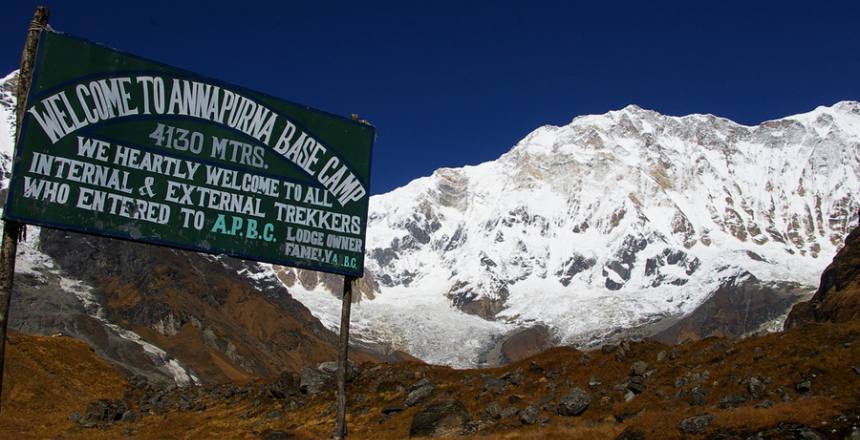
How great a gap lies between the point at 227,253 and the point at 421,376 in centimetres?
3234

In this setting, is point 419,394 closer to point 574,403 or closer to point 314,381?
point 314,381

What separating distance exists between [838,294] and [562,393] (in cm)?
7590

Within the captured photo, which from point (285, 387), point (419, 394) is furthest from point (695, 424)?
point (285, 387)

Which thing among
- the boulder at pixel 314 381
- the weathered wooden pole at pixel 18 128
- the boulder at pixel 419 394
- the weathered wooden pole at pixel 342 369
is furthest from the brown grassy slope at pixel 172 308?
the weathered wooden pole at pixel 18 128

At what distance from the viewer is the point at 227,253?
15094mm

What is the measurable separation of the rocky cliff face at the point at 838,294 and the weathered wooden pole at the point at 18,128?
292 feet

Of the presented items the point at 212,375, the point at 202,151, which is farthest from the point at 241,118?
the point at 212,375

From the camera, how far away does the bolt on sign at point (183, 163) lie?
43.6ft

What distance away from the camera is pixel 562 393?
117 feet

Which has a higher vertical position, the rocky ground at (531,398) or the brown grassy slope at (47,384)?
the rocky ground at (531,398)

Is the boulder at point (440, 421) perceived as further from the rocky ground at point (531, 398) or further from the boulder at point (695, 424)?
the boulder at point (695, 424)

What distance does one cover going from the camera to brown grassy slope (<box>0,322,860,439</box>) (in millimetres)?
21484

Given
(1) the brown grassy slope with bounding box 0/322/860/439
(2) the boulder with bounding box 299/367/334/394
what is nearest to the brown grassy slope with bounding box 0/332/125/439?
(1) the brown grassy slope with bounding box 0/322/860/439

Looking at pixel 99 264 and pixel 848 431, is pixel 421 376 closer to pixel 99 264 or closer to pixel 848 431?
pixel 848 431
